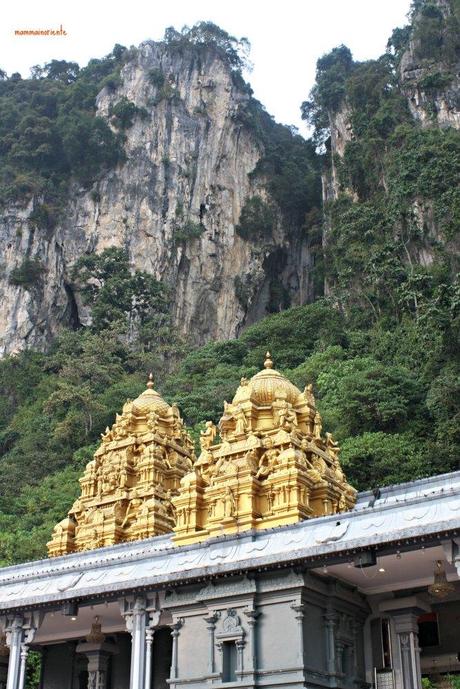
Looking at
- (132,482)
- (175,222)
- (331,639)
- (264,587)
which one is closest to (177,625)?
(264,587)

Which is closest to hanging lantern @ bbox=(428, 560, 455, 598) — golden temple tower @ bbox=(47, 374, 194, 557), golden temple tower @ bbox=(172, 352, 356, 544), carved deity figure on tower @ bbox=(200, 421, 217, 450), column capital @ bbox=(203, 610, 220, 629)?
column capital @ bbox=(203, 610, 220, 629)

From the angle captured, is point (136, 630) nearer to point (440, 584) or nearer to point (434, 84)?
point (440, 584)

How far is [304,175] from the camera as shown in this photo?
70062 mm

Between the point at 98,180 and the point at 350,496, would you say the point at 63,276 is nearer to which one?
the point at 98,180

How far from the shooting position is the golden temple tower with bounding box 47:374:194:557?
2648 cm

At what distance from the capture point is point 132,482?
27.9 meters

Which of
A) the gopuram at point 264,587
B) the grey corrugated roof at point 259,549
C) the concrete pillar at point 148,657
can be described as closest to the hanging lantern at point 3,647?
the gopuram at point 264,587

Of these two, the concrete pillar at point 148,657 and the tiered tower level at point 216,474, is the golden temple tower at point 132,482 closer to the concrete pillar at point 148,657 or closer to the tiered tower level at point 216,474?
the tiered tower level at point 216,474

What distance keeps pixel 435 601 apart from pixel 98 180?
A: 52406 mm

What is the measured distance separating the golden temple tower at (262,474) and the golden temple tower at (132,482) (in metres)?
3.47

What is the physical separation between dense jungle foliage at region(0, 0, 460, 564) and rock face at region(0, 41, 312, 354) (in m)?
1.56

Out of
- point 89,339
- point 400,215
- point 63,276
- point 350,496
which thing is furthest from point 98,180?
point 350,496

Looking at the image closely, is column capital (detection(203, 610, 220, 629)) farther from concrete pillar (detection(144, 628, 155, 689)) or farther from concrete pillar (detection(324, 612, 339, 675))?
concrete pillar (detection(324, 612, 339, 675))

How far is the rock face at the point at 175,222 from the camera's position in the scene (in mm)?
62375
